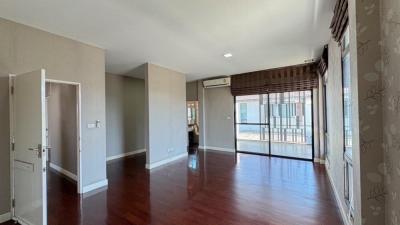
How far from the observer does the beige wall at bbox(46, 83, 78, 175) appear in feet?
13.3

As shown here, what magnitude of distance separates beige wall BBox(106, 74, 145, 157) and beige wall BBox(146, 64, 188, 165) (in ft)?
5.85

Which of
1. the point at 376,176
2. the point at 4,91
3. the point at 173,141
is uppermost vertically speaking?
the point at 4,91

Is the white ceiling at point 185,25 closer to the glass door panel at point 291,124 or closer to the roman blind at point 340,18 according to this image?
the roman blind at point 340,18

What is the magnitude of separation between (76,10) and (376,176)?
11.1 ft

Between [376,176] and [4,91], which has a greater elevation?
[4,91]

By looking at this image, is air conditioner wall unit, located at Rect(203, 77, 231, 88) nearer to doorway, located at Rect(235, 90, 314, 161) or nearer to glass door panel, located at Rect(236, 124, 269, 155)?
doorway, located at Rect(235, 90, 314, 161)

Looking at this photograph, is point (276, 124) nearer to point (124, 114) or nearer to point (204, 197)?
point (204, 197)

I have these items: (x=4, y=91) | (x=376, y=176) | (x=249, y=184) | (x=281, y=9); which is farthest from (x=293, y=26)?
(x=4, y=91)

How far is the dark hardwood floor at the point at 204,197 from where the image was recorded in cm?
263

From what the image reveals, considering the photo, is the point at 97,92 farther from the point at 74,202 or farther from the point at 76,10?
the point at 74,202

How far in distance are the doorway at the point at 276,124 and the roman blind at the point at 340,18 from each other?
3.65m

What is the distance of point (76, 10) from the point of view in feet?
8.13

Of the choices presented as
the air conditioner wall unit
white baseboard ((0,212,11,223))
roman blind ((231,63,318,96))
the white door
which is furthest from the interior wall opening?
roman blind ((231,63,318,96))

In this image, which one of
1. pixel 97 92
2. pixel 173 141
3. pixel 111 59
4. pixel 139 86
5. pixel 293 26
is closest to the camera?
pixel 293 26
